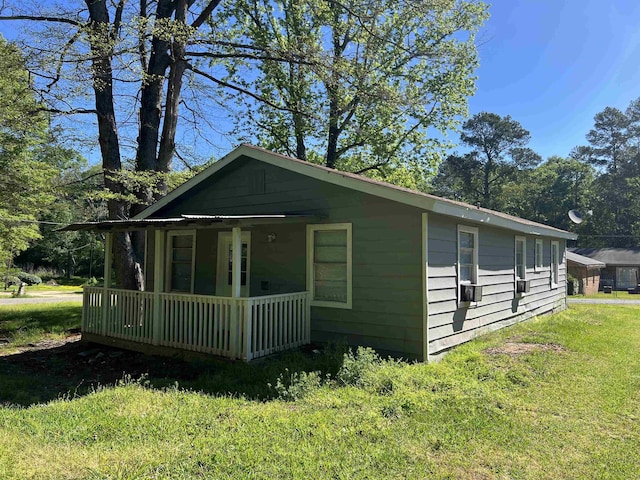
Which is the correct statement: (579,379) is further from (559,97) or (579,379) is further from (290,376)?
(559,97)

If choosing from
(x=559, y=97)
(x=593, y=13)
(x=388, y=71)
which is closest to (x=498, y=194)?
(x=559, y=97)

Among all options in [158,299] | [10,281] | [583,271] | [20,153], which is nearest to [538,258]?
[158,299]

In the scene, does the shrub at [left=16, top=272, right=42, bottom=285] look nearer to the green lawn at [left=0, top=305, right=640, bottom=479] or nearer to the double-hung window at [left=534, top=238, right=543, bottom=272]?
the green lawn at [left=0, top=305, right=640, bottom=479]

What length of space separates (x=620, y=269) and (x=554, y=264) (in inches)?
974

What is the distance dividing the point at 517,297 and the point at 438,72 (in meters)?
12.3

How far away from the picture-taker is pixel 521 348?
307 inches

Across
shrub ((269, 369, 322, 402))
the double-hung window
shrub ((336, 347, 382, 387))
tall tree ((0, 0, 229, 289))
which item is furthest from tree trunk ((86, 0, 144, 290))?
the double-hung window

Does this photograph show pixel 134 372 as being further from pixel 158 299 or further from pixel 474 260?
pixel 474 260

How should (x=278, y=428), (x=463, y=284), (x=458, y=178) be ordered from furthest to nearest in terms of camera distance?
(x=458, y=178) → (x=463, y=284) → (x=278, y=428)

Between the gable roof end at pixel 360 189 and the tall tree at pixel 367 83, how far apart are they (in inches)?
320

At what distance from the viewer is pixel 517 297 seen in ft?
35.7

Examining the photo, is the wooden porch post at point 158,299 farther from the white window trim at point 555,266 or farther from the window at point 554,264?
the window at point 554,264

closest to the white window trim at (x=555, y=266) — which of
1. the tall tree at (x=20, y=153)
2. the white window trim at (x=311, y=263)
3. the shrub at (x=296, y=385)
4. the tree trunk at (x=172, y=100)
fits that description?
the white window trim at (x=311, y=263)

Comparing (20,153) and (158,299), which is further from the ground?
(20,153)
